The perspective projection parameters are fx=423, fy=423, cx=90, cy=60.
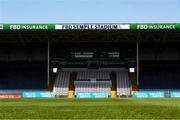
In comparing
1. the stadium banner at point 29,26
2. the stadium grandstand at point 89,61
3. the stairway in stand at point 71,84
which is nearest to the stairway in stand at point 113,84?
the stadium grandstand at point 89,61

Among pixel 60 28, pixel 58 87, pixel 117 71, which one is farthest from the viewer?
pixel 117 71

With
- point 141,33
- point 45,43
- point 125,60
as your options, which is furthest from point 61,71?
point 141,33

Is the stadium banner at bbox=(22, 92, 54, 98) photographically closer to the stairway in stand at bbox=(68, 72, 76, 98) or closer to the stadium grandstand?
the stadium grandstand

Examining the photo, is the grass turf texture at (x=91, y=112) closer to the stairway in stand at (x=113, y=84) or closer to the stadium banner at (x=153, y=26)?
the stadium banner at (x=153, y=26)

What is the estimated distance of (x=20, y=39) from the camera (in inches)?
2425

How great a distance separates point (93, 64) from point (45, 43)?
810 centimetres

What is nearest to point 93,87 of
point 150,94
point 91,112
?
point 150,94

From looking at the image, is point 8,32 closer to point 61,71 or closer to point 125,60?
point 61,71

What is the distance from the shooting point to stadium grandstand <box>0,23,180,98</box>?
193ft

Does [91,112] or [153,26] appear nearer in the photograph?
[91,112]

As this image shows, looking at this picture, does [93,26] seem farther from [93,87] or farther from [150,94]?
[150,94]

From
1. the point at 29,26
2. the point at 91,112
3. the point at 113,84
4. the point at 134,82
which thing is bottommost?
the point at 91,112

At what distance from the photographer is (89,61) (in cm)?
6588

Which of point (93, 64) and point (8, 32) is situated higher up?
point (8, 32)
